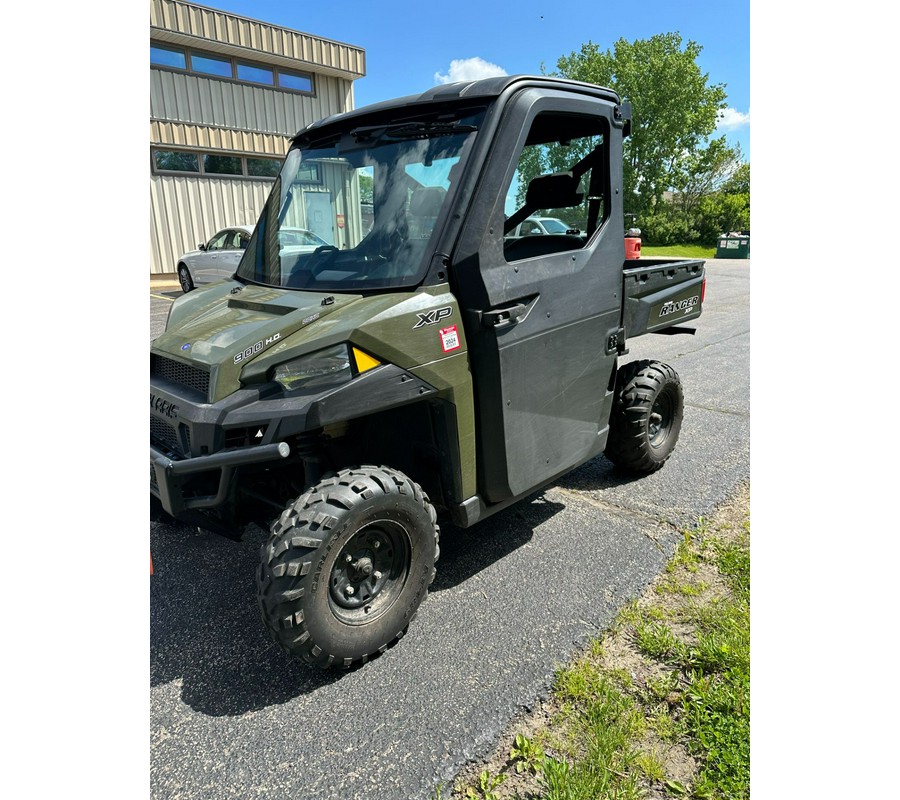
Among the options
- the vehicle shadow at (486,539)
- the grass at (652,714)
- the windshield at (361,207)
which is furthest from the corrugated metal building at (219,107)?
the grass at (652,714)

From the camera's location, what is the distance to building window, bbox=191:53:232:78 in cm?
1697

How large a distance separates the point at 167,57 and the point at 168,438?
1743 centimetres

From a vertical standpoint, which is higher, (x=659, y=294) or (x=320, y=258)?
(x=320, y=258)

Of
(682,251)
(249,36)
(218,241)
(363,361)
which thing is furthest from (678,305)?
(682,251)

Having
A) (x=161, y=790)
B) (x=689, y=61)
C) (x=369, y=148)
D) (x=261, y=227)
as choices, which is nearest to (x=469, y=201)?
(x=369, y=148)

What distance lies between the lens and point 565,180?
349 cm

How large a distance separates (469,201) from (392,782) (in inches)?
84.5

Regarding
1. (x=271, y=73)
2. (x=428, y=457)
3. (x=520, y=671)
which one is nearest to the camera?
(x=520, y=671)

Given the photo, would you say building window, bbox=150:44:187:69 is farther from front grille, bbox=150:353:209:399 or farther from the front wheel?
the front wheel

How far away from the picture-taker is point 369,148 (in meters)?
3.01

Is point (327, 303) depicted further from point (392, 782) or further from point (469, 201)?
point (392, 782)

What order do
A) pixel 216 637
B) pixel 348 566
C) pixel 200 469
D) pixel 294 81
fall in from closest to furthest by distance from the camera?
1. pixel 200 469
2. pixel 348 566
3. pixel 216 637
4. pixel 294 81

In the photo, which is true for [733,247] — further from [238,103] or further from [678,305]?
[678,305]

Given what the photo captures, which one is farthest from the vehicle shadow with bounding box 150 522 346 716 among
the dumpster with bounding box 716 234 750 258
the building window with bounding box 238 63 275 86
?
the dumpster with bounding box 716 234 750 258
